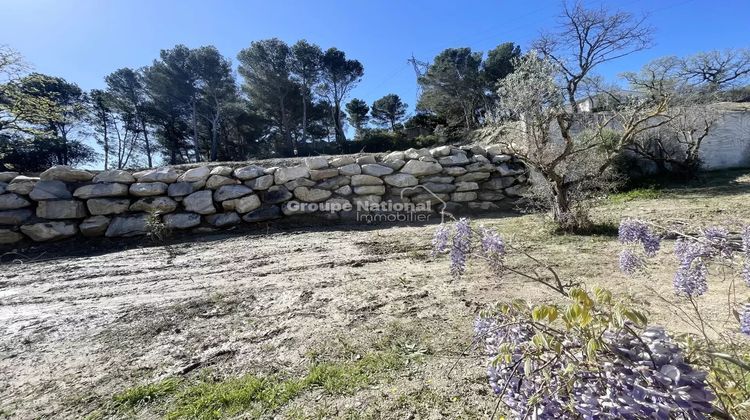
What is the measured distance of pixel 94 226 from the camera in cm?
398

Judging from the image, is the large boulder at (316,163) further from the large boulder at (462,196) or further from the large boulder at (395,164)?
the large boulder at (462,196)

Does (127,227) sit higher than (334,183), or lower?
lower

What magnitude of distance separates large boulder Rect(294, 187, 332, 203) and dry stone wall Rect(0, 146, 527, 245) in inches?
0.6

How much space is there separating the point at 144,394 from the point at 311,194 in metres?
3.56

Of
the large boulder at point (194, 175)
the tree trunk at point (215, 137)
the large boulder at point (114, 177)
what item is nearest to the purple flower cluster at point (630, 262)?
the large boulder at point (194, 175)

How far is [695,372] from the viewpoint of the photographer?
473mm

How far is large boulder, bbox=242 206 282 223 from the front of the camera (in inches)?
171

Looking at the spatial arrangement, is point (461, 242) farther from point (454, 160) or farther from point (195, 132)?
point (195, 132)

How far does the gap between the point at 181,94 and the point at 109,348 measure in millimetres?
16780

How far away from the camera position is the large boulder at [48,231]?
3811mm

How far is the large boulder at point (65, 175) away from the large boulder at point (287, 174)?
2.50m

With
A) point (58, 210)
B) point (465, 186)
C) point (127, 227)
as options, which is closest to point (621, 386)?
point (465, 186)

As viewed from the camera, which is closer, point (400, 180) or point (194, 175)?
point (194, 175)

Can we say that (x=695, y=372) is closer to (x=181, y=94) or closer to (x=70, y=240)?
(x=70, y=240)
